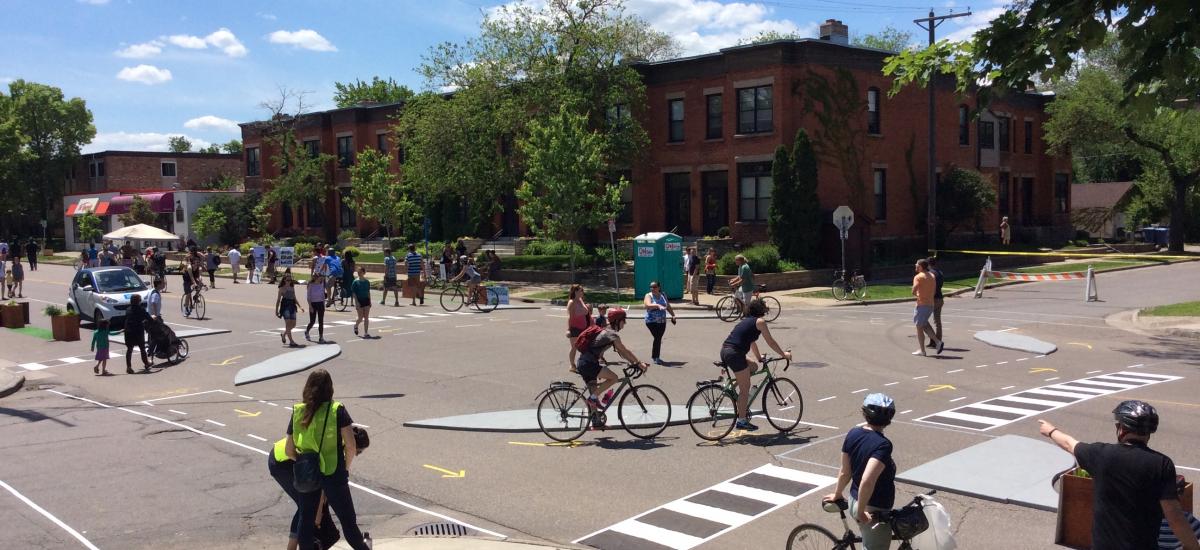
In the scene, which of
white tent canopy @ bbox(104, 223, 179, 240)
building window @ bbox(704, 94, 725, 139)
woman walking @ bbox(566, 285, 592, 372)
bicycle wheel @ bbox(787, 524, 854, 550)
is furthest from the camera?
white tent canopy @ bbox(104, 223, 179, 240)

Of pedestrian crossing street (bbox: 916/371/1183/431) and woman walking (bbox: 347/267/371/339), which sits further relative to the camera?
woman walking (bbox: 347/267/371/339)

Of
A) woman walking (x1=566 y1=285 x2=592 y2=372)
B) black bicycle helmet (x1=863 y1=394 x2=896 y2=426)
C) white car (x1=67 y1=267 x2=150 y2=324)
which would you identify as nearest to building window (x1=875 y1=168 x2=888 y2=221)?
woman walking (x1=566 y1=285 x2=592 y2=372)

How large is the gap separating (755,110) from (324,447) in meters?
33.7

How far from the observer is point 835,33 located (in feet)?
135

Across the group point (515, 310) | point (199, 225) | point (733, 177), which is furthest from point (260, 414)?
point (199, 225)

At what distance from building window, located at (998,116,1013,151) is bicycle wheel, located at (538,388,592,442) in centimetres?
4416

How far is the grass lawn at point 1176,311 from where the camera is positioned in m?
23.7

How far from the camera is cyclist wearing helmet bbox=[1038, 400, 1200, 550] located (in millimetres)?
5230

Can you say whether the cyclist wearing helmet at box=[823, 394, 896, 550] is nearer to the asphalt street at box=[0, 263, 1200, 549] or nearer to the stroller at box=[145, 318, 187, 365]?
the asphalt street at box=[0, 263, 1200, 549]

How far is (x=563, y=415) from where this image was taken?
11875 millimetres

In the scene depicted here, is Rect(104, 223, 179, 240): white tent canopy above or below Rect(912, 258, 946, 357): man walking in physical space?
above

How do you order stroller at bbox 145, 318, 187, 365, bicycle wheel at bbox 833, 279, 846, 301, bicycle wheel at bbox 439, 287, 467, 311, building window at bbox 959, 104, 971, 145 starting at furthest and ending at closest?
building window at bbox 959, 104, 971, 145
bicycle wheel at bbox 833, 279, 846, 301
bicycle wheel at bbox 439, 287, 467, 311
stroller at bbox 145, 318, 187, 365

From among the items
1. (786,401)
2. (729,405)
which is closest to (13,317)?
(729,405)

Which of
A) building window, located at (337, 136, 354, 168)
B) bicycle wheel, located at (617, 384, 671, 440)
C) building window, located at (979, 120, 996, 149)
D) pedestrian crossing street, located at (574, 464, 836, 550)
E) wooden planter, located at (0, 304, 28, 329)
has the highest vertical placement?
building window, located at (337, 136, 354, 168)
